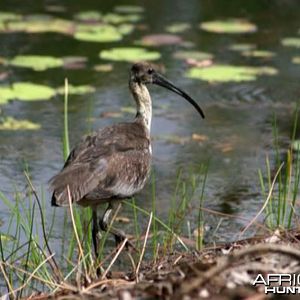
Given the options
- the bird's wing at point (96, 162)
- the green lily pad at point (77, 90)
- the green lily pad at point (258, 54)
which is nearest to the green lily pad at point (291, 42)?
the green lily pad at point (258, 54)

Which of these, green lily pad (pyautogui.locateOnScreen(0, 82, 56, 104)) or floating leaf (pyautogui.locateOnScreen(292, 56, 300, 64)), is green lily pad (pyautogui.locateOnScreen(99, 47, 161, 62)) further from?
floating leaf (pyautogui.locateOnScreen(292, 56, 300, 64))

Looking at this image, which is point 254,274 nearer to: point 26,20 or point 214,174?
point 214,174

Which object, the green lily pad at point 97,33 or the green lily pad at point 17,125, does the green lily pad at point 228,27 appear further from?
the green lily pad at point 17,125

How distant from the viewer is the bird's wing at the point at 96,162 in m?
5.36

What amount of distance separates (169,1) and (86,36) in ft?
5.67

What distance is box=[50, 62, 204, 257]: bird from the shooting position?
17.7 ft

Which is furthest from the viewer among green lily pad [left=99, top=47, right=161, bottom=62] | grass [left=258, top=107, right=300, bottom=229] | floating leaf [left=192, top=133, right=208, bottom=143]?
green lily pad [left=99, top=47, right=161, bottom=62]

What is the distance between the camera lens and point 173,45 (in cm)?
1026

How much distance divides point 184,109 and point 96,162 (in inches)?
121

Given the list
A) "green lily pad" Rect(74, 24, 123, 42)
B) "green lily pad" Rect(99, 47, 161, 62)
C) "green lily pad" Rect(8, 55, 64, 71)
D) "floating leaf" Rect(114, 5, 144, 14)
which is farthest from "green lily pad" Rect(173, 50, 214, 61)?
"floating leaf" Rect(114, 5, 144, 14)

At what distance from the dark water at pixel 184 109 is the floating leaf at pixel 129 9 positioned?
0.30ft

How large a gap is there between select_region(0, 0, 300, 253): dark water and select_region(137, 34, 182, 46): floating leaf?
0.08 m

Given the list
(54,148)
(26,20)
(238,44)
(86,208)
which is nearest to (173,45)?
(238,44)

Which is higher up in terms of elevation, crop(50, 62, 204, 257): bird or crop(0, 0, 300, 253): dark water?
crop(50, 62, 204, 257): bird
